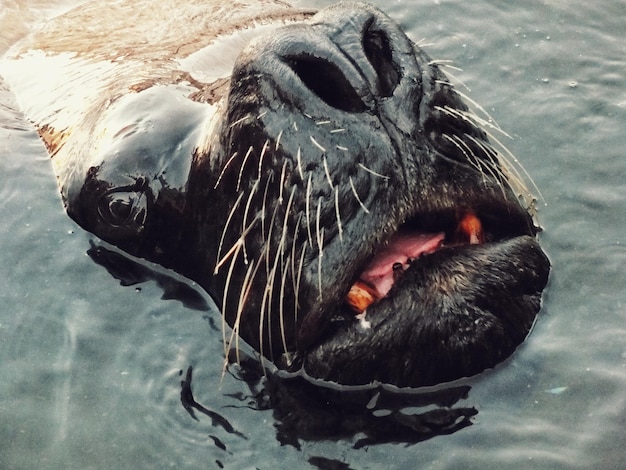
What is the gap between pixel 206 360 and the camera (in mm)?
4297

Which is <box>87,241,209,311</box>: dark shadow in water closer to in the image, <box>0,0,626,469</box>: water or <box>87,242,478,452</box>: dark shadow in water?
<box>0,0,626,469</box>: water

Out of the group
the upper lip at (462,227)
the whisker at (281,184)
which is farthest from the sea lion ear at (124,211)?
the upper lip at (462,227)

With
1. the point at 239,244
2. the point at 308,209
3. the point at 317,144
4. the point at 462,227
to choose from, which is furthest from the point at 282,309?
the point at 462,227

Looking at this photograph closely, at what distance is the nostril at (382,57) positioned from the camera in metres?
3.91

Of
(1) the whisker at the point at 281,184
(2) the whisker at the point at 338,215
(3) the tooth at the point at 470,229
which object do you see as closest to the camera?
(2) the whisker at the point at 338,215

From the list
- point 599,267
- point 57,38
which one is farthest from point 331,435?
point 57,38

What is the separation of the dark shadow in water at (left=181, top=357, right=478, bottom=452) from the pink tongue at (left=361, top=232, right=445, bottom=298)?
39cm

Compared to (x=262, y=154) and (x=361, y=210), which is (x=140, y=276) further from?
(x=361, y=210)

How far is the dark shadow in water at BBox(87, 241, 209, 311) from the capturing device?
177 inches

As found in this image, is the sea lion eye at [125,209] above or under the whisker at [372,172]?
under

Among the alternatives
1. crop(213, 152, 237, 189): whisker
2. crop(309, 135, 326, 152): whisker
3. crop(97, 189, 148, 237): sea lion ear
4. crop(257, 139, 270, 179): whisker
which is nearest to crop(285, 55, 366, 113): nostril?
crop(309, 135, 326, 152): whisker

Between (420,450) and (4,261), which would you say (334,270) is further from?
(4,261)

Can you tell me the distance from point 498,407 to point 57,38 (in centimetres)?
332

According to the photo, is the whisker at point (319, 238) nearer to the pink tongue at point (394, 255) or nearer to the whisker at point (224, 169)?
the pink tongue at point (394, 255)
